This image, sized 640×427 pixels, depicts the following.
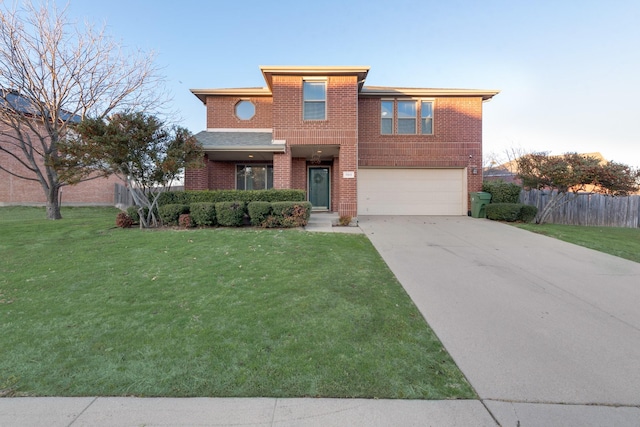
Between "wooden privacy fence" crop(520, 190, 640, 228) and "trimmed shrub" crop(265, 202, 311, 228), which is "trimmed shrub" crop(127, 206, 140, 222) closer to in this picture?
"trimmed shrub" crop(265, 202, 311, 228)

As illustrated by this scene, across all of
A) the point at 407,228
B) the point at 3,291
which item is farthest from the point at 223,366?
Result: the point at 407,228

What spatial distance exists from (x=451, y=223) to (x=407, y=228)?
7.80 feet

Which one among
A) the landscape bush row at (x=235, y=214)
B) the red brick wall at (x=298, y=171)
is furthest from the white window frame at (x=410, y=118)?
the landscape bush row at (x=235, y=214)

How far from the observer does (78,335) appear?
129 inches

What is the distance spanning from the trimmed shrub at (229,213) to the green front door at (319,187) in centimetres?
535

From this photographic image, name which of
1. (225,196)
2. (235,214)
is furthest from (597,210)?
(225,196)

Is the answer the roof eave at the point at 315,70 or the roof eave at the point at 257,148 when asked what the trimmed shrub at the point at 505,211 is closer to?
the roof eave at the point at 315,70

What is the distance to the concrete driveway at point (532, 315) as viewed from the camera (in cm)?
256

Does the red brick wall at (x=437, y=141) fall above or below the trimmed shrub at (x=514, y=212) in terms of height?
above

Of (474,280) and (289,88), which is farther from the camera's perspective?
(289,88)

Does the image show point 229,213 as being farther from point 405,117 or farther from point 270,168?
point 405,117

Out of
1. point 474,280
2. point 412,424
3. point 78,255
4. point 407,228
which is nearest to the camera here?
point 412,424

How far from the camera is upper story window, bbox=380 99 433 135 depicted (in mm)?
13945

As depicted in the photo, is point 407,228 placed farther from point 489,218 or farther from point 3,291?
point 3,291
